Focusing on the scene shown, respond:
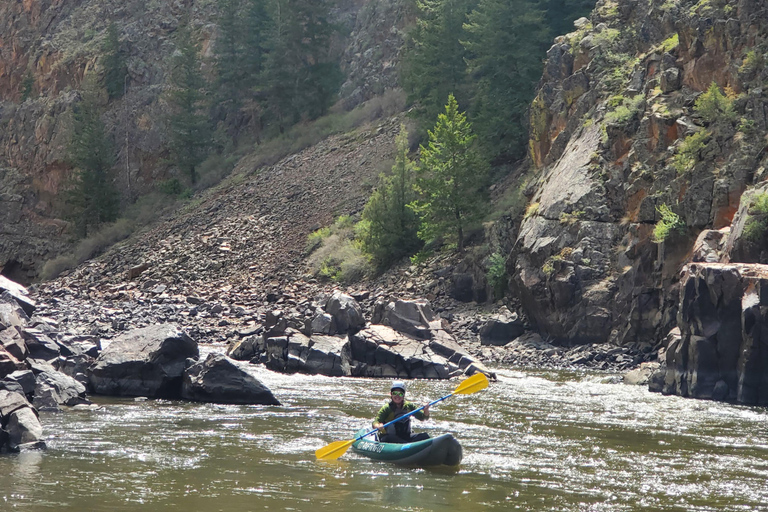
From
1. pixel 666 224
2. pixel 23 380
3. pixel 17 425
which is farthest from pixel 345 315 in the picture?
pixel 17 425

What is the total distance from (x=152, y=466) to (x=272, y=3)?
151ft

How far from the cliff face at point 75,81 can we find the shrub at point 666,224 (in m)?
29.5

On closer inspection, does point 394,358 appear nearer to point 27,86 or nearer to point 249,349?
point 249,349

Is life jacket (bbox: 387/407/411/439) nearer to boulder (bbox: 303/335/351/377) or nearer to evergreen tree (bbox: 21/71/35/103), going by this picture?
boulder (bbox: 303/335/351/377)

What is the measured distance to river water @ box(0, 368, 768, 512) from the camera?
9.51m

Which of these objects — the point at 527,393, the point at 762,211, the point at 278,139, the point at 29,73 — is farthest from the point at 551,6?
the point at 29,73

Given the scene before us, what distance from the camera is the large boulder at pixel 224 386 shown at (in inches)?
658

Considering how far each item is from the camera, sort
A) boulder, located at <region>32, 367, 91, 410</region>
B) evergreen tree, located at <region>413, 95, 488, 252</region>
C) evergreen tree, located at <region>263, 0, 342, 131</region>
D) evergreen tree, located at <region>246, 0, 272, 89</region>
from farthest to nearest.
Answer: evergreen tree, located at <region>246, 0, 272, 89</region>, evergreen tree, located at <region>263, 0, 342, 131</region>, evergreen tree, located at <region>413, 95, 488, 252</region>, boulder, located at <region>32, 367, 91, 410</region>

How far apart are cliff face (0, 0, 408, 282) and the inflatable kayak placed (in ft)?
132

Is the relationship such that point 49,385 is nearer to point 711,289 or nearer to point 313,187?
point 711,289

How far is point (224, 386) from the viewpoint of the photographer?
55.0 feet

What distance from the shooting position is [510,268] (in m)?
28.2

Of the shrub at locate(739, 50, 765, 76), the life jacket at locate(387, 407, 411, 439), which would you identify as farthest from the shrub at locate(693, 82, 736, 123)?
the life jacket at locate(387, 407, 411, 439)

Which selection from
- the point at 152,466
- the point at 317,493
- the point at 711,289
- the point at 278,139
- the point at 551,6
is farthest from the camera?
the point at 278,139
